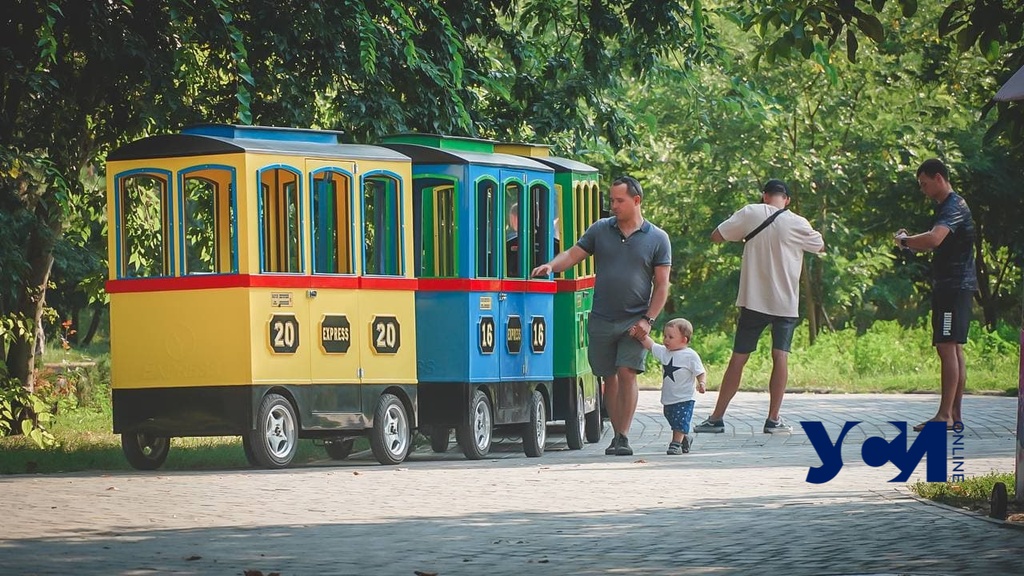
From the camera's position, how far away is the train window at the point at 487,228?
15.2 metres

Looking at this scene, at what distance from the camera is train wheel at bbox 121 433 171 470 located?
555 inches

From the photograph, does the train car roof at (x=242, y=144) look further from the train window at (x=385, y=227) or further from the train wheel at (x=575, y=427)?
the train wheel at (x=575, y=427)

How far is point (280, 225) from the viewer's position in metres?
14.5

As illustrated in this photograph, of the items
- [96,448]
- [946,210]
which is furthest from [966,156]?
[96,448]

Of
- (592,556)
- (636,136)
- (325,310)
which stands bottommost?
(592,556)

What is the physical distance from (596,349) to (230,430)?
10.1 ft

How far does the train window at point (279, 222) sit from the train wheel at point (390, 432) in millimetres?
1285

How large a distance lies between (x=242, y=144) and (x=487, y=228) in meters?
2.50

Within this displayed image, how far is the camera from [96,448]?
16312 millimetres

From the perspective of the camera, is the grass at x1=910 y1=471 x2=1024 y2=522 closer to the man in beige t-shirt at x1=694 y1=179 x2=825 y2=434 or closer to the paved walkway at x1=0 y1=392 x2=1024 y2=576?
the paved walkway at x1=0 y1=392 x2=1024 y2=576

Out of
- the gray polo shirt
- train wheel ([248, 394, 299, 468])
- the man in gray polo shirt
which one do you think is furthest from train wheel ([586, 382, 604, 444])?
train wheel ([248, 394, 299, 468])

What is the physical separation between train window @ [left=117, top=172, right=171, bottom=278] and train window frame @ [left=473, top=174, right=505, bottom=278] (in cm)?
256

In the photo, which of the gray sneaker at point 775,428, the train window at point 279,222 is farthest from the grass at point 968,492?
the train window at point 279,222

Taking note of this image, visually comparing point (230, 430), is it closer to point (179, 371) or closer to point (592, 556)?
point (179, 371)
